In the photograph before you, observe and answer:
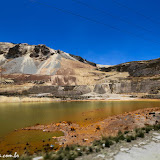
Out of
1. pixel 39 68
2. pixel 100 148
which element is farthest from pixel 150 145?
pixel 39 68

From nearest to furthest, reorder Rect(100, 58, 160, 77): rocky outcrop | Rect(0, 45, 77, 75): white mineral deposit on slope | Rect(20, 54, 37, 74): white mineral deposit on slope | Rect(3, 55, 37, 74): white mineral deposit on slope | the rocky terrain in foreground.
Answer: the rocky terrain in foreground
Rect(100, 58, 160, 77): rocky outcrop
Rect(0, 45, 77, 75): white mineral deposit on slope
Rect(3, 55, 37, 74): white mineral deposit on slope
Rect(20, 54, 37, 74): white mineral deposit on slope

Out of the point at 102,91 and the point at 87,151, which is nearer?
the point at 87,151

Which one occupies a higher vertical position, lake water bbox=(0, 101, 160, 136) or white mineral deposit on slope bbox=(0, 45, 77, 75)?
white mineral deposit on slope bbox=(0, 45, 77, 75)

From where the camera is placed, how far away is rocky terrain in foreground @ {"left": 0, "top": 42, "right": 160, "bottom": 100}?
52.6 m

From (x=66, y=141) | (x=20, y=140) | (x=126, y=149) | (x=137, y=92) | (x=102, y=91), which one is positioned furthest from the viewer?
(x=102, y=91)

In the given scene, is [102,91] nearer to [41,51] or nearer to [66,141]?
[66,141]

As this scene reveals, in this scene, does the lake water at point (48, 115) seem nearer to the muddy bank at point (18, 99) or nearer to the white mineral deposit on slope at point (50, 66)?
the muddy bank at point (18, 99)

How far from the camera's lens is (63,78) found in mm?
73875

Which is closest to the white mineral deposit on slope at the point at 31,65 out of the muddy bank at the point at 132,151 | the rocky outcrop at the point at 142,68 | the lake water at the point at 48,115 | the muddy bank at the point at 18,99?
the muddy bank at the point at 18,99

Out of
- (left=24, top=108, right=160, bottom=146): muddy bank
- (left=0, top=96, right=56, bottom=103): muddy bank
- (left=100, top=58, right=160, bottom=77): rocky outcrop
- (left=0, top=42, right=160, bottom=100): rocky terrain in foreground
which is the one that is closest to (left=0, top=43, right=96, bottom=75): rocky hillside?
(left=0, top=42, right=160, bottom=100): rocky terrain in foreground

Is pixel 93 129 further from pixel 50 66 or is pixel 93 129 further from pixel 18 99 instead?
pixel 50 66

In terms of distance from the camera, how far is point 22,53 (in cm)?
11200

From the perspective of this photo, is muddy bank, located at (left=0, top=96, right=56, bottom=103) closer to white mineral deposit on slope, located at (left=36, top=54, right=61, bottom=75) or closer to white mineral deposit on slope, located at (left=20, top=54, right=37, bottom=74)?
white mineral deposit on slope, located at (left=36, top=54, right=61, bottom=75)

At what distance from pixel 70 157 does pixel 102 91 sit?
51.9 m
